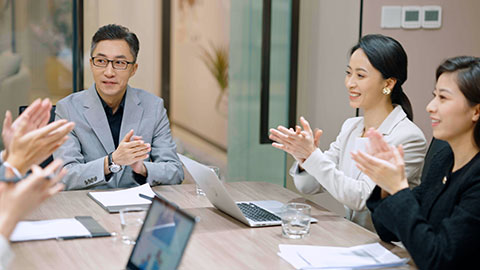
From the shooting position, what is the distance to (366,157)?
75.0 inches

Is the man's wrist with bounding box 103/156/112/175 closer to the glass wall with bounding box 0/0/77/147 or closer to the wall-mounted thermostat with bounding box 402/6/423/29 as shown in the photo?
the glass wall with bounding box 0/0/77/147

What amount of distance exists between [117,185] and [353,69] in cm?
119

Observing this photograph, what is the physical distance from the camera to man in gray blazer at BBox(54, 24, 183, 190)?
278 cm

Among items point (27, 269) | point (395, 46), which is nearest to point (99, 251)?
point (27, 269)

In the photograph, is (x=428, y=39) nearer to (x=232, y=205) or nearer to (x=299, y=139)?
(x=299, y=139)

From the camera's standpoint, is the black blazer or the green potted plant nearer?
the black blazer

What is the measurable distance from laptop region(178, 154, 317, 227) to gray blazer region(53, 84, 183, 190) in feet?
1.63

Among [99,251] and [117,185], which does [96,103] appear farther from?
[99,251]

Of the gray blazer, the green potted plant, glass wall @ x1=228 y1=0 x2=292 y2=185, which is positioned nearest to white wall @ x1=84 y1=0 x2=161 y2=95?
the green potted plant

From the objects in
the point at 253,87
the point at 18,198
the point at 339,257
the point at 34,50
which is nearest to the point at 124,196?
the point at 339,257

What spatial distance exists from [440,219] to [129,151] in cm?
132

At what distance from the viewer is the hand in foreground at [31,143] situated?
1.70 metres

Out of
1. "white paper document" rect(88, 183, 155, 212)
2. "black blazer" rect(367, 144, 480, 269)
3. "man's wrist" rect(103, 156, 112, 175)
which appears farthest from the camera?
"man's wrist" rect(103, 156, 112, 175)

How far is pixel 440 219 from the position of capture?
1.92m
